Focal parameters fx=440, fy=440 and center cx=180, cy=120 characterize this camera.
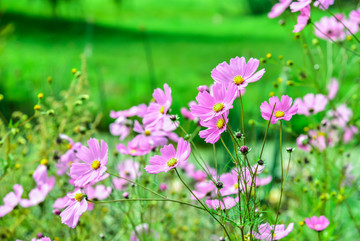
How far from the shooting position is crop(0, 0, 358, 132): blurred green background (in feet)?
11.0

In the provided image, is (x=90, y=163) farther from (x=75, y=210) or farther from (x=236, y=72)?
(x=236, y=72)

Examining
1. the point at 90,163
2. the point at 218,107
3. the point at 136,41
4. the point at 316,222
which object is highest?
the point at 218,107

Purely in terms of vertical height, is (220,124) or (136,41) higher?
(220,124)

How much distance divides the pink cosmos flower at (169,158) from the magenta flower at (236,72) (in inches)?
3.9

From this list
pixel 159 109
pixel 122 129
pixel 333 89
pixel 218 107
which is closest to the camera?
pixel 218 107

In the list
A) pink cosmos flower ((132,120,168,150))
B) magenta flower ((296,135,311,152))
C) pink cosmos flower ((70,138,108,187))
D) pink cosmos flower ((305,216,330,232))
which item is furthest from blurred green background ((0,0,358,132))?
pink cosmos flower ((70,138,108,187))

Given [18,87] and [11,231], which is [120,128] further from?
[18,87]

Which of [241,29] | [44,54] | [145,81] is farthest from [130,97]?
[241,29]

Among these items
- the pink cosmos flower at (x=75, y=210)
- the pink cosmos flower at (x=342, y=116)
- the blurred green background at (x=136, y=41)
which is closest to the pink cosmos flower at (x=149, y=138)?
the pink cosmos flower at (x=75, y=210)

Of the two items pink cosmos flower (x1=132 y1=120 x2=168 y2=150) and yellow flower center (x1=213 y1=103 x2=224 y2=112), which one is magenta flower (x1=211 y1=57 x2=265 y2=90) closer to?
yellow flower center (x1=213 y1=103 x2=224 y2=112)

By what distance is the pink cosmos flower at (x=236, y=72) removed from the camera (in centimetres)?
58

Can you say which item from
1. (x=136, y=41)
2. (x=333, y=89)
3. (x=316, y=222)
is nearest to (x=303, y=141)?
(x=316, y=222)

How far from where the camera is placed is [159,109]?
2.38 feet

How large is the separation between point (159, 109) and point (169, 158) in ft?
0.46
